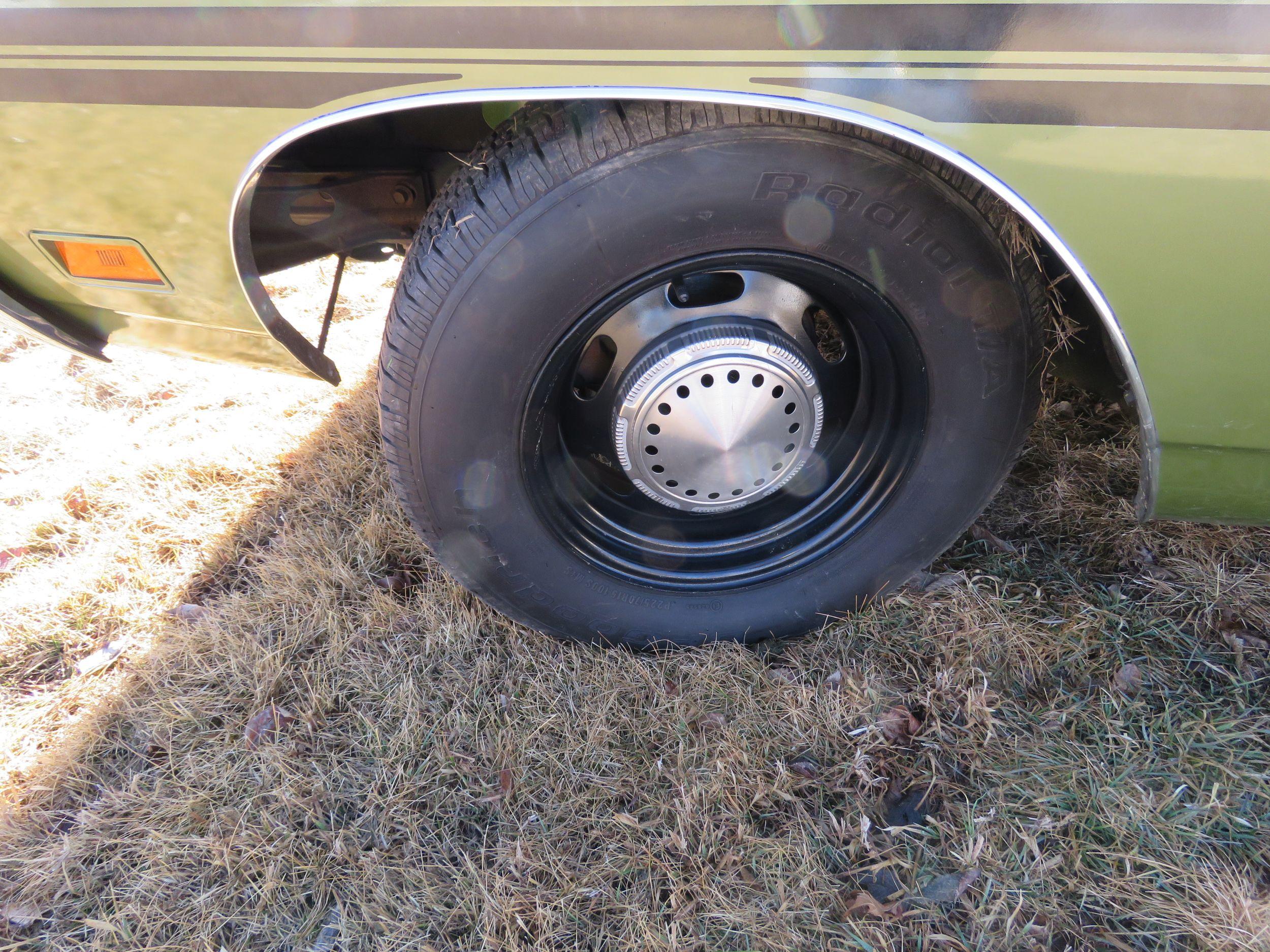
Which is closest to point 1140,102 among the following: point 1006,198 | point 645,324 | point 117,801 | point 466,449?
point 1006,198

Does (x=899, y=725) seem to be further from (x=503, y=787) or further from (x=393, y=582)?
(x=393, y=582)

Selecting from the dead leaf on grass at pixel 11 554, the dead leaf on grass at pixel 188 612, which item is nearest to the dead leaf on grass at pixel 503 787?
the dead leaf on grass at pixel 188 612

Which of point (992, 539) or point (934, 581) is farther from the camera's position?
point (992, 539)

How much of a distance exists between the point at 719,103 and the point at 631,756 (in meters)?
1.37

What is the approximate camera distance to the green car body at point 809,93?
3.74ft

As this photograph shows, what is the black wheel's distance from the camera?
4.45ft

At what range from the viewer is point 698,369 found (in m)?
1.65

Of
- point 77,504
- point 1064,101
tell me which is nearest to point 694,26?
point 1064,101

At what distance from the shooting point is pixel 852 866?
153 centimetres

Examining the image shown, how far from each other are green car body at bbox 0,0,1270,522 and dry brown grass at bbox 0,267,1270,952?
82 cm

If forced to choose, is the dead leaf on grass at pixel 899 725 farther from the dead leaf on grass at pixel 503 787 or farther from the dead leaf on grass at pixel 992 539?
the dead leaf on grass at pixel 503 787

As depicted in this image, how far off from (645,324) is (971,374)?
2.34ft

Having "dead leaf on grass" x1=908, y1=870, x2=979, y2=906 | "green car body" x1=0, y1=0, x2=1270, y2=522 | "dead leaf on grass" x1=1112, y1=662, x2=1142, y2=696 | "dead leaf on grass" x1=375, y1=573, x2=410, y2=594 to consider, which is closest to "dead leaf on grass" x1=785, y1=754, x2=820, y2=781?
"dead leaf on grass" x1=908, y1=870, x2=979, y2=906

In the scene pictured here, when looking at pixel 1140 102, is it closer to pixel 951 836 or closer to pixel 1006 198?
pixel 1006 198
